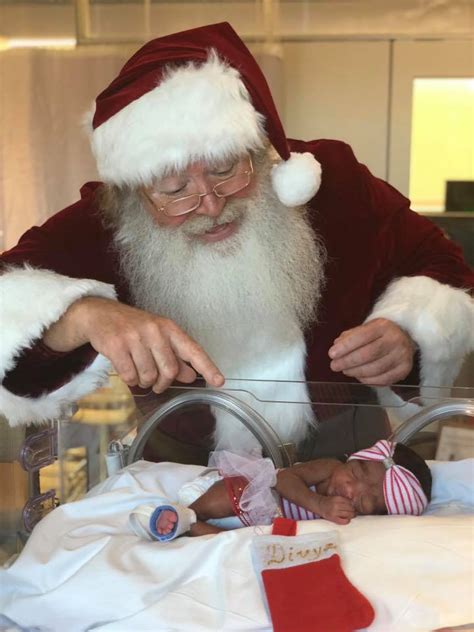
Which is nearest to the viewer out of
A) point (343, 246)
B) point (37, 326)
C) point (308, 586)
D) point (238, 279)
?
point (308, 586)

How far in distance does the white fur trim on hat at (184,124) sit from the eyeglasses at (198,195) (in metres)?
0.04

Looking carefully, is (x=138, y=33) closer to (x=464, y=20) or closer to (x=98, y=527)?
(x=464, y=20)

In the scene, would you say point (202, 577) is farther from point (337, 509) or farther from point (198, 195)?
point (198, 195)

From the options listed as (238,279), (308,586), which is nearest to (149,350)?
(308,586)

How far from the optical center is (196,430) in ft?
3.34


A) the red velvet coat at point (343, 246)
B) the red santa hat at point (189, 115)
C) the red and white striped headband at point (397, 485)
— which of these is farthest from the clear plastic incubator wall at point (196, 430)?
the red santa hat at point (189, 115)

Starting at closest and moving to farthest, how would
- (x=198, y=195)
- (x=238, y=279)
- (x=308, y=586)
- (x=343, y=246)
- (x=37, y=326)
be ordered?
1. (x=308, y=586)
2. (x=37, y=326)
3. (x=198, y=195)
4. (x=238, y=279)
5. (x=343, y=246)

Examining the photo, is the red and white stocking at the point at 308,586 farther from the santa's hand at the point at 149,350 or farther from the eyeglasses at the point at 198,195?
the eyeglasses at the point at 198,195

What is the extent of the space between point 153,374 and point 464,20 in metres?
2.07

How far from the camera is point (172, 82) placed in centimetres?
114

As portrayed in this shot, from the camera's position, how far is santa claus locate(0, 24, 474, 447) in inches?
40.3

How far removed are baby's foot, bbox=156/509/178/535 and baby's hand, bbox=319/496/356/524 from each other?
167 mm

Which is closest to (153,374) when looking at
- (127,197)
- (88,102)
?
(127,197)

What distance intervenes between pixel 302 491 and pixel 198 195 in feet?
1.49
